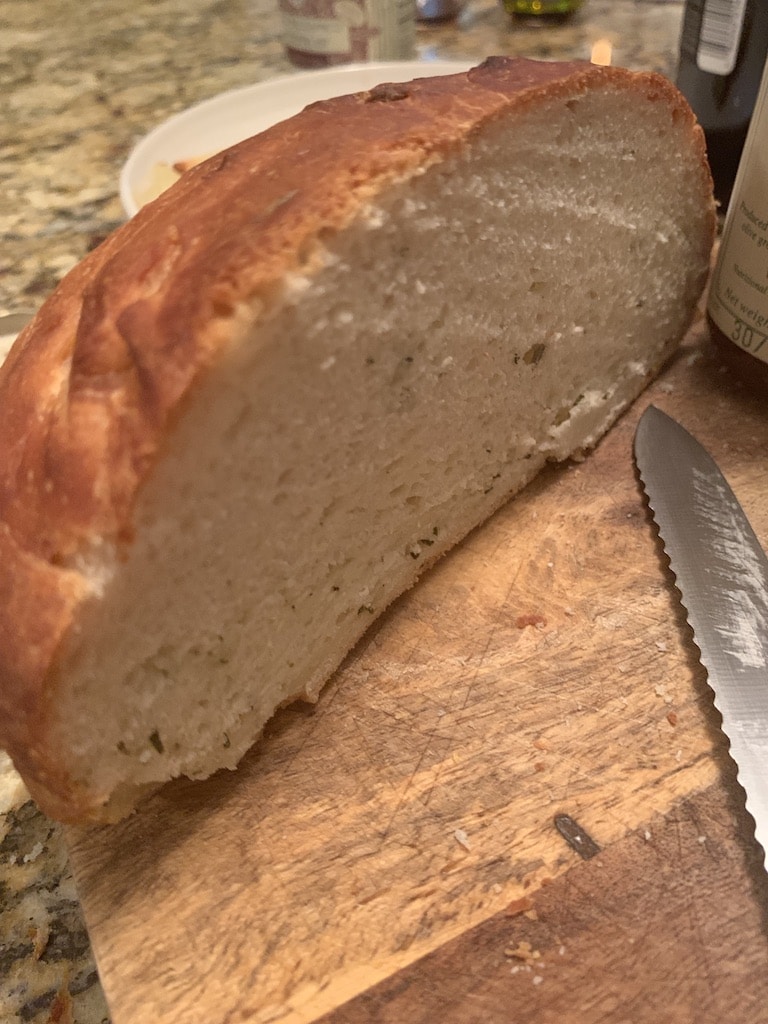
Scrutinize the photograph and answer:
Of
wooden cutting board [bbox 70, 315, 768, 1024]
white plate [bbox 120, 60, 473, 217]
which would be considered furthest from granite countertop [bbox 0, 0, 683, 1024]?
wooden cutting board [bbox 70, 315, 768, 1024]

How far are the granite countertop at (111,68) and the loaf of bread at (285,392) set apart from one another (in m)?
1.22

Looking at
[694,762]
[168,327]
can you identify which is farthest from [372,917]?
[168,327]

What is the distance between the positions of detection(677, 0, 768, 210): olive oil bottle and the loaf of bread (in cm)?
54

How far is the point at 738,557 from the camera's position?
1264 mm

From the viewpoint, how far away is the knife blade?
107 cm

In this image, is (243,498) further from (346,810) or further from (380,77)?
(380,77)

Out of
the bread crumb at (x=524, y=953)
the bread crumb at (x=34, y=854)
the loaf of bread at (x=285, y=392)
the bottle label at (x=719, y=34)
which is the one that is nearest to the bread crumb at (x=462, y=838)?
the bread crumb at (x=524, y=953)

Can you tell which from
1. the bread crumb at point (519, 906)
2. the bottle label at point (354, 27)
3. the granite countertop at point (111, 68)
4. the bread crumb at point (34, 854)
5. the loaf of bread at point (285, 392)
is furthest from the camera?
the bottle label at point (354, 27)

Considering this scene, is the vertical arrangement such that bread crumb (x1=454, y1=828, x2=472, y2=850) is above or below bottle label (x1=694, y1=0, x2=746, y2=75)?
below

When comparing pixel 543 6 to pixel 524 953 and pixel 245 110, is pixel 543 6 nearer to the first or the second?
pixel 245 110

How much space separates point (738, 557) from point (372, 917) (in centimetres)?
75

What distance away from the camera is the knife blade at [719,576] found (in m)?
1.07

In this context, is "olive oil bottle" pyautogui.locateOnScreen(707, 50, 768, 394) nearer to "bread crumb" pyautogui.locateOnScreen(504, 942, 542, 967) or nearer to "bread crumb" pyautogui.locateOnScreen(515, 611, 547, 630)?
"bread crumb" pyautogui.locateOnScreen(515, 611, 547, 630)

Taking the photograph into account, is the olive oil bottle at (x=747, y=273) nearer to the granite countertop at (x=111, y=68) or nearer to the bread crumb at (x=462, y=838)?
the bread crumb at (x=462, y=838)
